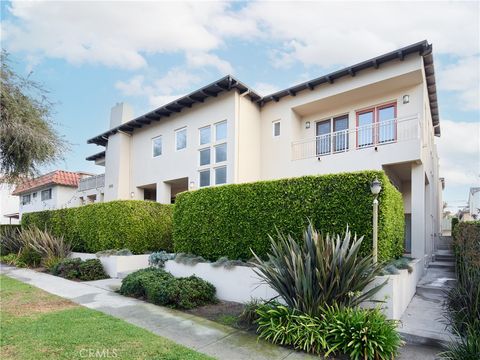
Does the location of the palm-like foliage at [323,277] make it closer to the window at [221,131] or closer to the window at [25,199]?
the window at [221,131]

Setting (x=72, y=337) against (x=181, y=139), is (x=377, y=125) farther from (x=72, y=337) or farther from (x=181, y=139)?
(x=72, y=337)

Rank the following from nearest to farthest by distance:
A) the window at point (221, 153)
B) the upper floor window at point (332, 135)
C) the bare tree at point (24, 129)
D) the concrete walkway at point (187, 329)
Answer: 1. the concrete walkway at point (187, 329)
2. the bare tree at point (24, 129)
3. the upper floor window at point (332, 135)
4. the window at point (221, 153)

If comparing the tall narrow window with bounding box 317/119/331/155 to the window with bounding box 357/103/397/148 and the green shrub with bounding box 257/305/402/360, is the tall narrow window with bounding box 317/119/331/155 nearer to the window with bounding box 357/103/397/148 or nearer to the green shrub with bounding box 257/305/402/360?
the window with bounding box 357/103/397/148

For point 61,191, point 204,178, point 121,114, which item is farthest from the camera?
point 61,191

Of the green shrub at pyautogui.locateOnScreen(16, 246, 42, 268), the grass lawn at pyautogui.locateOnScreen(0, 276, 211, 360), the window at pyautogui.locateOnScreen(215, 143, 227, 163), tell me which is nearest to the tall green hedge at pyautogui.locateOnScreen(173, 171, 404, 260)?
the grass lawn at pyautogui.locateOnScreen(0, 276, 211, 360)

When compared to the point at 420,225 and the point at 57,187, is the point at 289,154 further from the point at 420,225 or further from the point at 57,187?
the point at 57,187

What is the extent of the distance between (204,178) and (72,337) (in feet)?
37.3

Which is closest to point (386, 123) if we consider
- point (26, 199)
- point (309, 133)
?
point (309, 133)

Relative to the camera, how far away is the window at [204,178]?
15953 mm

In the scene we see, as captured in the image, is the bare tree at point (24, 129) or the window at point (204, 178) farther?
the window at point (204, 178)

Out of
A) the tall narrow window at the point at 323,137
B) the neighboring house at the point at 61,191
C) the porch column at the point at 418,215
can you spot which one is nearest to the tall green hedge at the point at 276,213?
the porch column at the point at 418,215

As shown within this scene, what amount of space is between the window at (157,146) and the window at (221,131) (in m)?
4.65

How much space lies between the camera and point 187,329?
5977 mm

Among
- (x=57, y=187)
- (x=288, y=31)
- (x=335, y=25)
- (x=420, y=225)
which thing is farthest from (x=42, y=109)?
(x=57, y=187)
